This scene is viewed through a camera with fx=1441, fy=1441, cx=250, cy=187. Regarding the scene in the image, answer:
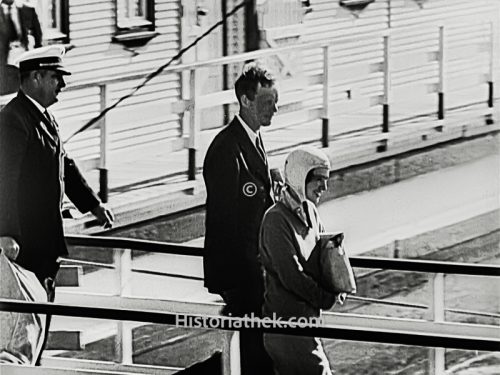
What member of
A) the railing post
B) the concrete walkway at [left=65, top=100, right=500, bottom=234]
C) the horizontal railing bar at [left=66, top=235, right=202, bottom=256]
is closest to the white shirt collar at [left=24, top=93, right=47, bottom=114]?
the concrete walkway at [left=65, top=100, right=500, bottom=234]

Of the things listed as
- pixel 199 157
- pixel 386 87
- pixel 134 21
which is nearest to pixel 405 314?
pixel 386 87

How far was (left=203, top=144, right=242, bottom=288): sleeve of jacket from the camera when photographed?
3629mm

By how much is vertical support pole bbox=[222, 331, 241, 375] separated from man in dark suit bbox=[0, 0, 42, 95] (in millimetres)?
890

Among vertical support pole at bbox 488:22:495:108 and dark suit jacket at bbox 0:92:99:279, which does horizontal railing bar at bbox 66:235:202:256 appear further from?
vertical support pole at bbox 488:22:495:108

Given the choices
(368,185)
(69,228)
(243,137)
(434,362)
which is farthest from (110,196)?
(434,362)

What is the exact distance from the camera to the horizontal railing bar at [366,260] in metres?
3.46

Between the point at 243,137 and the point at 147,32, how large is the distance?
38 cm

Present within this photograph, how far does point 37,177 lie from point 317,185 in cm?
80

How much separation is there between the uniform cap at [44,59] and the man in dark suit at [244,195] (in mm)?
482

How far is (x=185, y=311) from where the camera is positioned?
3.69 metres

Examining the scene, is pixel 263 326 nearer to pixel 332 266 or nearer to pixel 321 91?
pixel 332 266

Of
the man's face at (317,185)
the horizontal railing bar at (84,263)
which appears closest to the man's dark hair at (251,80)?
the man's face at (317,185)

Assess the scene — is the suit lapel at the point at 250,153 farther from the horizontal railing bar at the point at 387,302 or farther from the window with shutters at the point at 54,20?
the window with shutters at the point at 54,20

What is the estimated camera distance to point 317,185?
11.6ft
